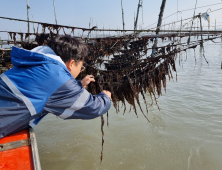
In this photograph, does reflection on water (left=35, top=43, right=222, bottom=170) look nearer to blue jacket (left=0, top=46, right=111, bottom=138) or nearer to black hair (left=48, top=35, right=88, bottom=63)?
blue jacket (left=0, top=46, right=111, bottom=138)

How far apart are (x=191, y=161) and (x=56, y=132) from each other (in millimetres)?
3760

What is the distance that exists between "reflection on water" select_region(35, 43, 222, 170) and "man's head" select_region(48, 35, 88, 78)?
274 centimetres

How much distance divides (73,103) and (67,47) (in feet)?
2.15

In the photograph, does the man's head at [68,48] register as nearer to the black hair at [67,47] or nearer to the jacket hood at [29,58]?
the black hair at [67,47]

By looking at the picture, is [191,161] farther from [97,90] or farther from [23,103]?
[23,103]

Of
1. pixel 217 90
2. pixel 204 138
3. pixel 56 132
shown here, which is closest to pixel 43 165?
pixel 56 132

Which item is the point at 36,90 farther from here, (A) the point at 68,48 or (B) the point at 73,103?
(A) the point at 68,48

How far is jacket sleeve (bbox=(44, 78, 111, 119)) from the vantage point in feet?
5.30

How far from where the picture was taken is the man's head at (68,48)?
186cm

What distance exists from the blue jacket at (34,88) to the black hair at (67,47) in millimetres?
158

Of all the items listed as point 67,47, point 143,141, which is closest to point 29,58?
point 67,47

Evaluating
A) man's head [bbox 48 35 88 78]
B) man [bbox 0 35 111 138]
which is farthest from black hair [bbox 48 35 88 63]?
man [bbox 0 35 111 138]

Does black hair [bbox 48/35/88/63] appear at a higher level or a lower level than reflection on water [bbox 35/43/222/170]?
higher

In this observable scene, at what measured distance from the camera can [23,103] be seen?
1.47 meters
